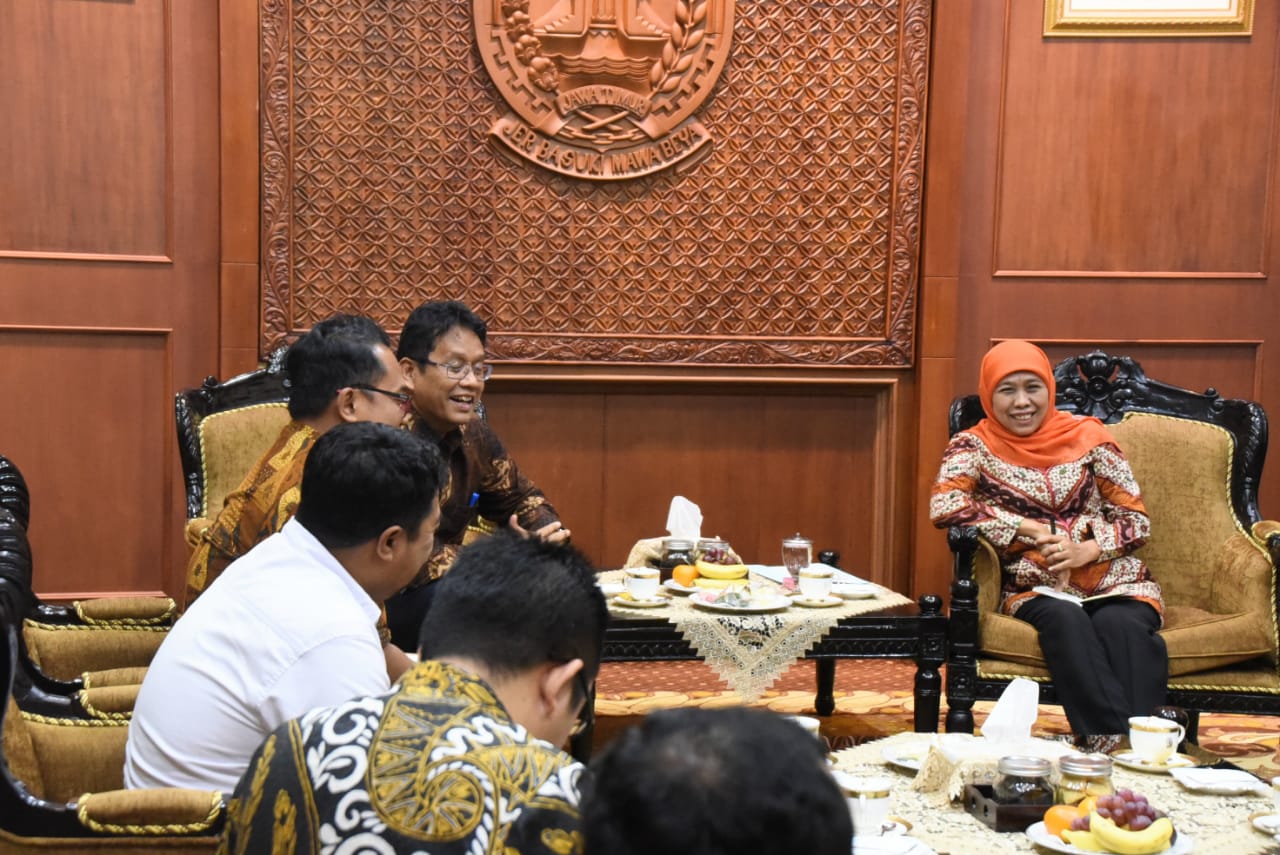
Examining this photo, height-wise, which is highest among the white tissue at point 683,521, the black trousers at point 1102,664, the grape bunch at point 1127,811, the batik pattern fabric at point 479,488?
the batik pattern fabric at point 479,488

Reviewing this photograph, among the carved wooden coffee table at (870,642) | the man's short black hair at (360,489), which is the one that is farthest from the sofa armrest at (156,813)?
the carved wooden coffee table at (870,642)

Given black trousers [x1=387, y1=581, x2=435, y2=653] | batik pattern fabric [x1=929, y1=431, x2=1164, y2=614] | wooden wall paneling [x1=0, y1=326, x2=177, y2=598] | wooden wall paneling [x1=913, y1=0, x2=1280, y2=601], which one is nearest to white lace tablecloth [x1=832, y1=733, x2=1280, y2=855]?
black trousers [x1=387, y1=581, x2=435, y2=653]

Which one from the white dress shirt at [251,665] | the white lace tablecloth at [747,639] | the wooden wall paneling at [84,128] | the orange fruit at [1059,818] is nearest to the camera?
the white dress shirt at [251,665]

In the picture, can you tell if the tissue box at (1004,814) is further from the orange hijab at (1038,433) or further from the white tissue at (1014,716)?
the orange hijab at (1038,433)

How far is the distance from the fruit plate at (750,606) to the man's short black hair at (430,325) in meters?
0.90

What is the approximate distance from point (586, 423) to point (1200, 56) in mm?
2634

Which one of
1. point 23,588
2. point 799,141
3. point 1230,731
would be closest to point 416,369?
point 23,588

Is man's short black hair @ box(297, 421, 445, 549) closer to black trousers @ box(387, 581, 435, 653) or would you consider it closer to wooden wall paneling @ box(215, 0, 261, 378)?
black trousers @ box(387, 581, 435, 653)

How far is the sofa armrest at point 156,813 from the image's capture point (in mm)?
1687

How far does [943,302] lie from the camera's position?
4996 mm

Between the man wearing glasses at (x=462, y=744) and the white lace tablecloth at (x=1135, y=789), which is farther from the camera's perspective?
the white lace tablecloth at (x=1135, y=789)

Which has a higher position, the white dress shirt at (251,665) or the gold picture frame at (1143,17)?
the gold picture frame at (1143,17)

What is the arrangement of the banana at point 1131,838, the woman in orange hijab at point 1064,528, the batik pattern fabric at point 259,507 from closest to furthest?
the banana at point 1131,838, the batik pattern fabric at point 259,507, the woman in orange hijab at point 1064,528

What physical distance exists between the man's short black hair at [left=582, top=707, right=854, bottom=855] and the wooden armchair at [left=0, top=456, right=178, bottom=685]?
2.38 meters
